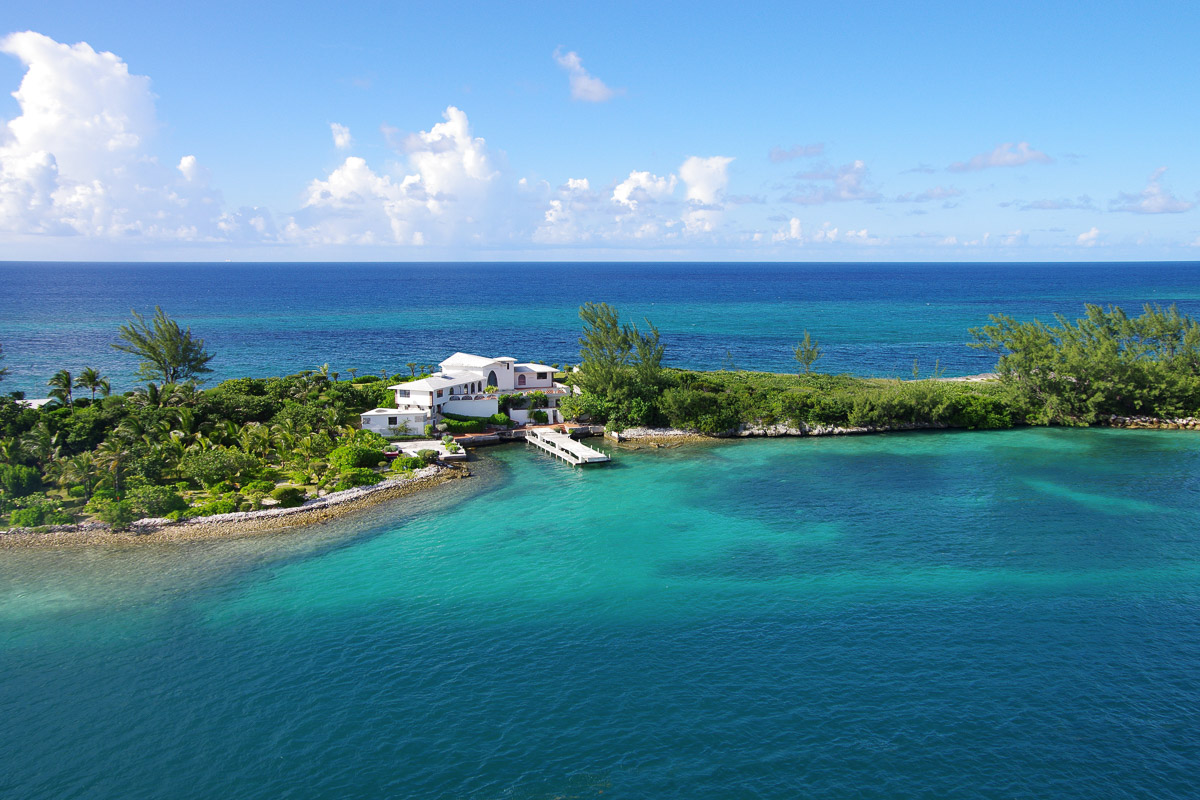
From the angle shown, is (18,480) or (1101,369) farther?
(1101,369)

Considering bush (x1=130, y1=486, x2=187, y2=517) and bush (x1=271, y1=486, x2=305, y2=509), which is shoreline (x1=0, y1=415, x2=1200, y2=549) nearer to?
bush (x1=271, y1=486, x2=305, y2=509)

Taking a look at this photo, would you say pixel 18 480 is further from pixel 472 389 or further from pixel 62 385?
pixel 472 389

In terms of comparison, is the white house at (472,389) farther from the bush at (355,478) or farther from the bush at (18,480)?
the bush at (18,480)

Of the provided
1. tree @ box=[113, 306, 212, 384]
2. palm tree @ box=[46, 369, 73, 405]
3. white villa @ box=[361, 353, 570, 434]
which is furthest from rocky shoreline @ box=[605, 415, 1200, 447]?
palm tree @ box=[46, 369, 73, 405]

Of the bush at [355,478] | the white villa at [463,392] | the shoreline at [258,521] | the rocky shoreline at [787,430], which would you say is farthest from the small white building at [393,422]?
the rocky shoreline at [787,430]

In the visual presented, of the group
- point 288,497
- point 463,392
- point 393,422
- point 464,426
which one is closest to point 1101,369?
point 464,426
